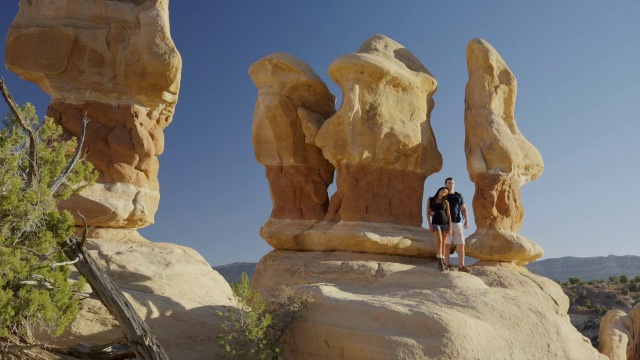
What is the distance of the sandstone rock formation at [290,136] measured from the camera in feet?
56.5

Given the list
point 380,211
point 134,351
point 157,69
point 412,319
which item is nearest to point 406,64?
point 380,211

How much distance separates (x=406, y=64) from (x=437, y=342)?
1079 cm

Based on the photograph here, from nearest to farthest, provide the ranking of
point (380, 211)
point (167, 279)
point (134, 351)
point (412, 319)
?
point (134, 351) → point (412, 319) → point (167, 279) → point (380, 211)

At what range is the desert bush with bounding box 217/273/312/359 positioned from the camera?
8.45 m

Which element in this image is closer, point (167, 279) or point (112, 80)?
point (167, 279)

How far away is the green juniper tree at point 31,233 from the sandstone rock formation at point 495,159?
Result: 10.9 m

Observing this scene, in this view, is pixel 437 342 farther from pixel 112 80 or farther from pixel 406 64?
pixel 406 64

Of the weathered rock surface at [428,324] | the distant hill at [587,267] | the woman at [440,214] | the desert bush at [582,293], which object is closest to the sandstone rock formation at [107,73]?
the weathered rock surface at [428,324]

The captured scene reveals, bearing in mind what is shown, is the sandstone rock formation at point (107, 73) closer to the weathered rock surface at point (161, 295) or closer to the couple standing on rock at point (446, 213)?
the weathered rock surface at point (161, 295)

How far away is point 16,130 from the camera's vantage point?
7699mm

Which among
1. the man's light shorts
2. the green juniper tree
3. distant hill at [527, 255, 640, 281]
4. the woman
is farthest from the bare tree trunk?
distant hill at [527, 255, 640, 281]

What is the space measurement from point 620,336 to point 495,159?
5.24 metres

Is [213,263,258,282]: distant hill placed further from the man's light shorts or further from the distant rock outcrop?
the man's light shorts

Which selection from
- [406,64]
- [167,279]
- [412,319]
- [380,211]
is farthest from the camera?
[406,64]
